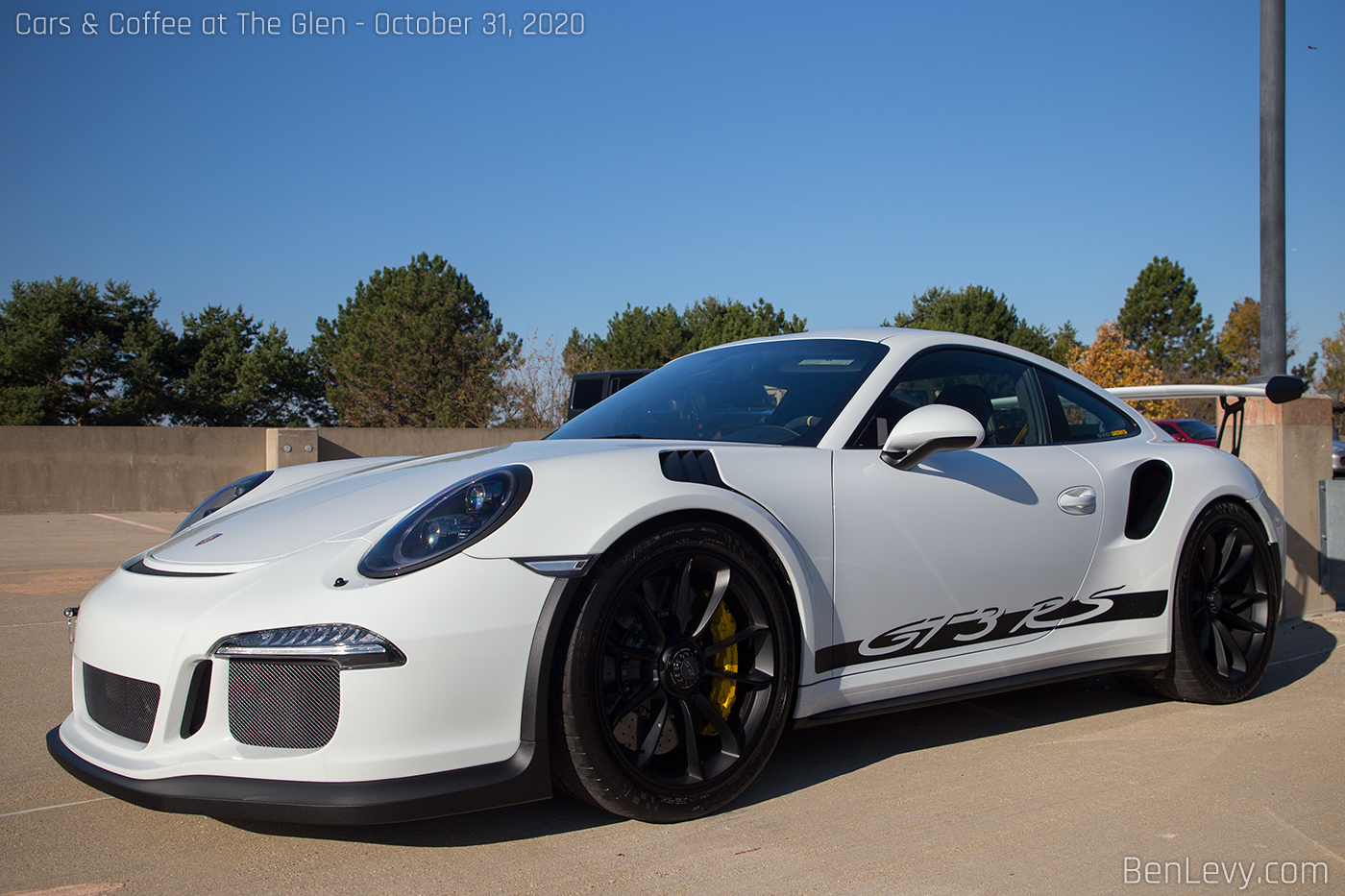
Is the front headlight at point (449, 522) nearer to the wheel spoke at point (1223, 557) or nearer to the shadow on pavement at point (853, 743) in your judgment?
the shadow on pavement at point (853, 743)

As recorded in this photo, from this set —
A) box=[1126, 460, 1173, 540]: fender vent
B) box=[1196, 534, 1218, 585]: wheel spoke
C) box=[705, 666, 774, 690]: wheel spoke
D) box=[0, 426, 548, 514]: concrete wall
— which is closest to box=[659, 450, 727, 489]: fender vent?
box=[705, 666, 774, 690]: wheel spoke

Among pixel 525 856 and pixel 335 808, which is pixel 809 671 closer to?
pixel 525 856

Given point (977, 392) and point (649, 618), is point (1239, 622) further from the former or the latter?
point (649, 618)

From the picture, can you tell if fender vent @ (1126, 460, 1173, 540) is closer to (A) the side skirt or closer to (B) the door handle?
(B) the door handle

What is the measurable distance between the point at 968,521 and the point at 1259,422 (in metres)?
3.77

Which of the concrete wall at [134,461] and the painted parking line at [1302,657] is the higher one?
the concrete wall at [134,461]

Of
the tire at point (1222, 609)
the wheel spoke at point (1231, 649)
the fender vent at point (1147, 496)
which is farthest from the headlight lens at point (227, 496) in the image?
the wheel spoke at point (1231, 649)

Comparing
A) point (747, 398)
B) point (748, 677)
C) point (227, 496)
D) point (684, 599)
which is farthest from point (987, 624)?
point (227, 496)

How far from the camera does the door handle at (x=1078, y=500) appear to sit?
3.48 metres

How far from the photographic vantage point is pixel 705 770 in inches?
106

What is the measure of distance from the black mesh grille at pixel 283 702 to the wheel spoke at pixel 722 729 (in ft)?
3.01

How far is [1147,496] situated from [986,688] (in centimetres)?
110

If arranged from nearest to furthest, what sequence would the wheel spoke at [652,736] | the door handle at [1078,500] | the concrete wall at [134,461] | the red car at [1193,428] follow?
1. the wheel spoke at [652,736]
2. the door handle at [1078,500]
3. the red car at [1193,428]
4. the concrete wall at [134,461]

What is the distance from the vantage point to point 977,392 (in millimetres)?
3641
